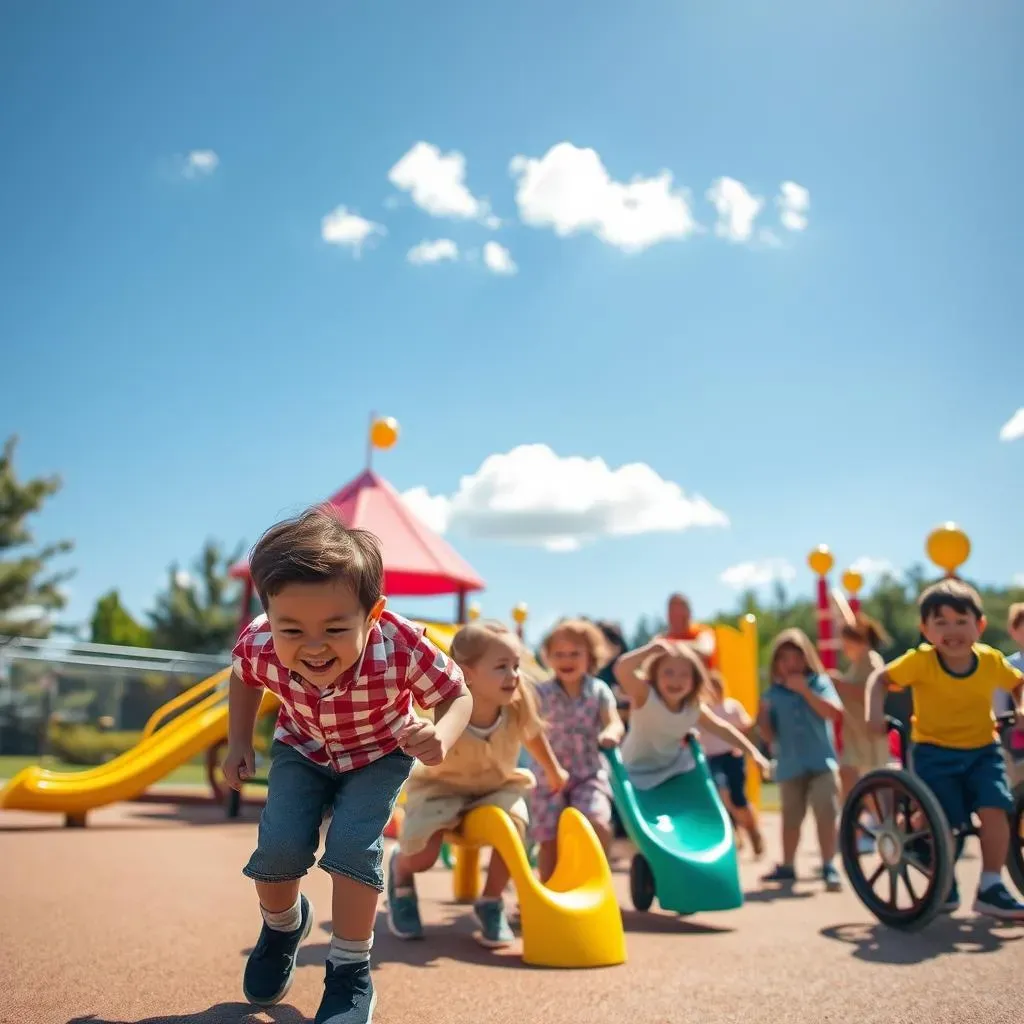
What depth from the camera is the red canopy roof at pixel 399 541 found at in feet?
36.0

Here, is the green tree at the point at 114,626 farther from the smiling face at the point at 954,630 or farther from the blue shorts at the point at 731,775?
the smiling face at the point at 954,630

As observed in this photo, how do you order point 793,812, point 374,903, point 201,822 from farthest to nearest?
point 201,822
point 793,812
point 374,903

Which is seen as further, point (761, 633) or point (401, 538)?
point (761, 633)

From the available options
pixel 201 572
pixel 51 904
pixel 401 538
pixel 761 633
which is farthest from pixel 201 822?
pixel 761 633

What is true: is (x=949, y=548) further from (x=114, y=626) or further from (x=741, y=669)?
(x=114, y=626)

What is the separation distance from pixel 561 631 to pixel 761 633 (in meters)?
51.2

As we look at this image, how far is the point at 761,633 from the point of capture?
53969mm

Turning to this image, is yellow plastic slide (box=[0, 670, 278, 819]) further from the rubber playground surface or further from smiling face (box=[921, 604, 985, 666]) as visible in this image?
smiling face (box=[921, 604, 985, 666])

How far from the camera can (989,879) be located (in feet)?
13.5

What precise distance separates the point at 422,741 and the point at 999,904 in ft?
9.77

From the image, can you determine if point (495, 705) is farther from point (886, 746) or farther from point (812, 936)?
point (886, 746)

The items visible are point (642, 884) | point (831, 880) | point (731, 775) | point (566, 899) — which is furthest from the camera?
point (731, 775)

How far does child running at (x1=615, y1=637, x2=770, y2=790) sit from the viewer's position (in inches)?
198

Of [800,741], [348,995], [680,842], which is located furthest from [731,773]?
[348,995]
